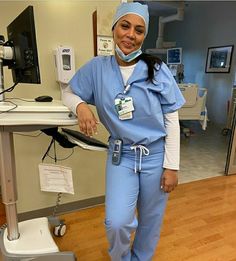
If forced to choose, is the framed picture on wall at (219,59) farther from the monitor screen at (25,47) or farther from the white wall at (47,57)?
the monitor screen at (25,47)

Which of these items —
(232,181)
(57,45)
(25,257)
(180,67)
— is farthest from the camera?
(180,67)

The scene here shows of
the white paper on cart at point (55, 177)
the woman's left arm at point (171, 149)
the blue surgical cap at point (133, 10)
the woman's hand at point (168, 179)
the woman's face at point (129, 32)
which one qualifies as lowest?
the white paper on cart at point (55, 177)

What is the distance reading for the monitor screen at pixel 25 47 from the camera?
1059mm

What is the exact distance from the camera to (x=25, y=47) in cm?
111

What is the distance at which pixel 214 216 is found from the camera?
212 centimetres

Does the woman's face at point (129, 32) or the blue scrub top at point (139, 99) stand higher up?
the woman's face at point (129, 32)

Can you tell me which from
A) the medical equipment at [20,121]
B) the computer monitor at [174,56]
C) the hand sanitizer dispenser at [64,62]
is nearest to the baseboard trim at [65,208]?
the medical equipment at [20,121]

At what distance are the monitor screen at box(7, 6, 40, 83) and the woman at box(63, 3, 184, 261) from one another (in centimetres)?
21

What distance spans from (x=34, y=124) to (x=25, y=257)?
0.69 m

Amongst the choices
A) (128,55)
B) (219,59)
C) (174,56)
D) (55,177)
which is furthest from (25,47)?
(219,59)

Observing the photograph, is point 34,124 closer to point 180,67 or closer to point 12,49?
point 12,49

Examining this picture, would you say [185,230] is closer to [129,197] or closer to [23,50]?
[129,197]

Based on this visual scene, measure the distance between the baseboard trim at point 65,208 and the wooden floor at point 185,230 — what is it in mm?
43

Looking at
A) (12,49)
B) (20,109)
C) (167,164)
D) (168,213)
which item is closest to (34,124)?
(20,109)
